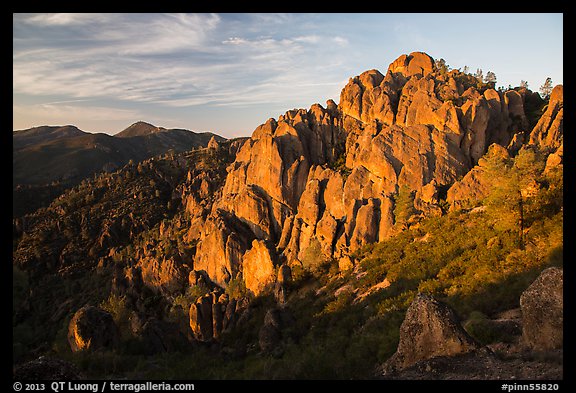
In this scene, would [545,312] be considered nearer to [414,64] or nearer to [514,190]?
[514,190]

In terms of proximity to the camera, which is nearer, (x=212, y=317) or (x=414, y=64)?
(x=212, y=317)

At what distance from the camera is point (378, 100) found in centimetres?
6275

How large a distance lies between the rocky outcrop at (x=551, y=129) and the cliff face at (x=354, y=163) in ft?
0.59

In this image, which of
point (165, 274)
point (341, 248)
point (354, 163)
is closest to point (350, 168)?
point (354, 163)

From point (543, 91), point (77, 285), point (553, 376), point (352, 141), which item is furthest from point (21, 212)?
point (543, 91)

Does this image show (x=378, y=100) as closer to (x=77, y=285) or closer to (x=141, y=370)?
(x=141, y=370)

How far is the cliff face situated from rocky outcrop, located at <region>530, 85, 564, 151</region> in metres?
0.18

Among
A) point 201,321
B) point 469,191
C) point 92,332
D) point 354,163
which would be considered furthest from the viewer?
point 354,163

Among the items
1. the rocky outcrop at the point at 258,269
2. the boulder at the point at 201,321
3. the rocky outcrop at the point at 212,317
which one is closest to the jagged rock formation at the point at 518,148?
the rocky outcrop at the point at 258,269

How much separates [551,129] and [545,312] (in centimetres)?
4801

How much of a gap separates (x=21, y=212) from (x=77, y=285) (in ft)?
218

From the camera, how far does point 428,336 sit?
12.4 metres

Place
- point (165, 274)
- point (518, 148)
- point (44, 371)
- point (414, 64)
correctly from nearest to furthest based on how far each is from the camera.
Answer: point (44, 371), point (518, 148), point (165, 274), point (414, 64)

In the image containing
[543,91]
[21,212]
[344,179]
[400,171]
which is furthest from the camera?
[21,212]
